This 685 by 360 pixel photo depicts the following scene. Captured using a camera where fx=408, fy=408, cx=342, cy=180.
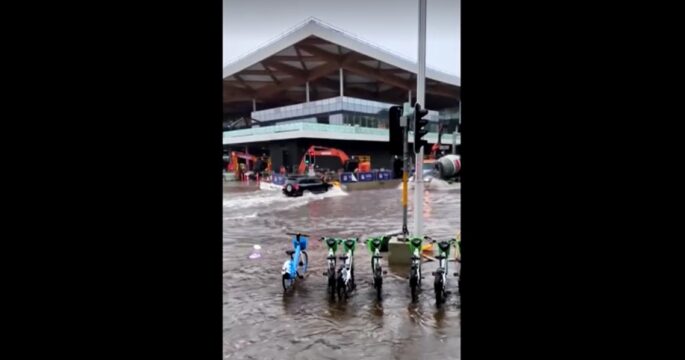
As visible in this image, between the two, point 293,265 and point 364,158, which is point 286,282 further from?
point 364,158

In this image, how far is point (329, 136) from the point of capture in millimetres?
38531

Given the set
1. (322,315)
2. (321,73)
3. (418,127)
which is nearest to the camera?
(322,315)

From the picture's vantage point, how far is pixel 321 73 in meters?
49.4

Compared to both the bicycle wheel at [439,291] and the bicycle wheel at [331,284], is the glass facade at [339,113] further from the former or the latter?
the bicycle wheel at [439,291]

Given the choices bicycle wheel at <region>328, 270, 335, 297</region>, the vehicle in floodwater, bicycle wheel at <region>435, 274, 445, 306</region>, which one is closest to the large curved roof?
the vehicle in floodwater

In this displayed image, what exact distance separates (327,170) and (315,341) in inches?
1263

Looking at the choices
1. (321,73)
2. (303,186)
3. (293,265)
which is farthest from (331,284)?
(321,73)

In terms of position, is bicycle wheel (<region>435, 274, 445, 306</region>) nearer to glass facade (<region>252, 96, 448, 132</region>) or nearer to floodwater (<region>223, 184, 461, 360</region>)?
floodwater (<region>223, 184, 461, 360</region>)
